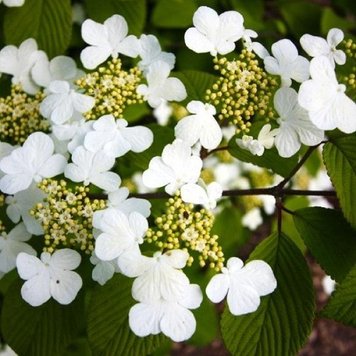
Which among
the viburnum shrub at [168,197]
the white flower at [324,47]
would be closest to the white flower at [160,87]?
the viburnum shrub at [168,197]

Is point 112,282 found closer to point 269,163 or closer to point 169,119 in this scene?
point 269,163

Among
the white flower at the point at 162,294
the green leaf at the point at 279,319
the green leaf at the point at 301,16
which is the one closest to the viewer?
the white flower at the point at 162,294

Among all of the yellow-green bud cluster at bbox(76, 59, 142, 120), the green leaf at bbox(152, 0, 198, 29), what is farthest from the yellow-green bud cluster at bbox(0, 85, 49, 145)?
the green leaf at bbox(152, 0, 198, 29)

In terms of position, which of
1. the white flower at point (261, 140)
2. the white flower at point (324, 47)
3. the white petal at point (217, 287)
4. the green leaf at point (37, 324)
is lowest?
the green leaf at point (37, 324)

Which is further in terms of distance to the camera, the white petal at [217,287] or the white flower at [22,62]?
the white flower at [22,62]

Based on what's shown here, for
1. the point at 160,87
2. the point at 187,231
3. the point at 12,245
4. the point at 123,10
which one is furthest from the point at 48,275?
the point at 123,10

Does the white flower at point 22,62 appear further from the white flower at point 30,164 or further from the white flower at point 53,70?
the white flower at point 30,164
